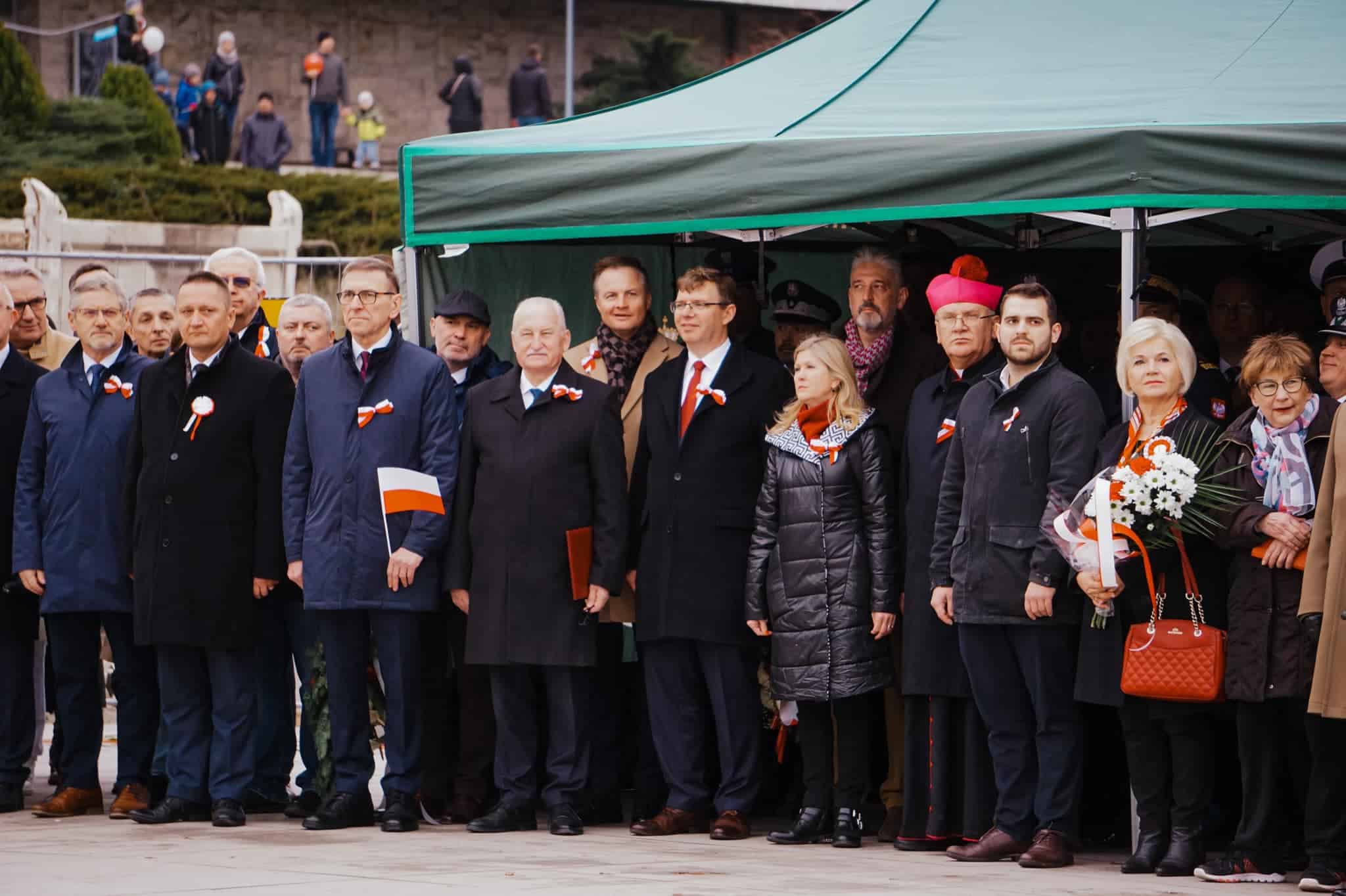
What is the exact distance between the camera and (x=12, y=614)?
8.95 meters

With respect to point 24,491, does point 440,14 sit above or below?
above

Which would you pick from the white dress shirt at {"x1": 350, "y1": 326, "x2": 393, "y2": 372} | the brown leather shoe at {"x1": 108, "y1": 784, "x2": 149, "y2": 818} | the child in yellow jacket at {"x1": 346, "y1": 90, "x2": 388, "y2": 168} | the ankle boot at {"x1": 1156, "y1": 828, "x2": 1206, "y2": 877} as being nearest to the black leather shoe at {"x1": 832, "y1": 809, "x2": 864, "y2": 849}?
the ankle boot at {"x1": 1156, "y1": 828, "x2": 1206, "y2": 877}

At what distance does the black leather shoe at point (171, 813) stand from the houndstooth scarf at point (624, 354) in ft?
7.40

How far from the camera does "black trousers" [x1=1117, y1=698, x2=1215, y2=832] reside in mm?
7094

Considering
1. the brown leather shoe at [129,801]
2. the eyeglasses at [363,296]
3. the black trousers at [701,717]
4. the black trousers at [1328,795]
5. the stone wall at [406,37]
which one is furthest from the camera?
the stone wall at [406,37]

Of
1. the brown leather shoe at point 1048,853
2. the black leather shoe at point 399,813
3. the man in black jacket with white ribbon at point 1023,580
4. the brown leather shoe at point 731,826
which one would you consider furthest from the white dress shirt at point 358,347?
the brown leather shoe at point 1048,853

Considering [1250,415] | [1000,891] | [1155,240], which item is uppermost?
[1155,240]

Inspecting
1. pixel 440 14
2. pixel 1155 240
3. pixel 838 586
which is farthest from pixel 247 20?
pixel 838 586

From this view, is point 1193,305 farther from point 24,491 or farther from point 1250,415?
point 24,491

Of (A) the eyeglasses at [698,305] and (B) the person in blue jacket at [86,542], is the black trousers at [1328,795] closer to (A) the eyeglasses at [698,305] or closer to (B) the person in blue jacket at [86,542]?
(A) the eyeglasses at [698,305]

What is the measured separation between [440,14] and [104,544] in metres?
33.8

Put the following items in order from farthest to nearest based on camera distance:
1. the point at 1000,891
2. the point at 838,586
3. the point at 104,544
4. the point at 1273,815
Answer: the point at 104,544 < the point at 838,586 < the point at 1273,815 < the point at 1000,891

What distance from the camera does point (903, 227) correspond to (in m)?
9.55

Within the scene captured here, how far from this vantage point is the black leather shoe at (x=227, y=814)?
820 cm
